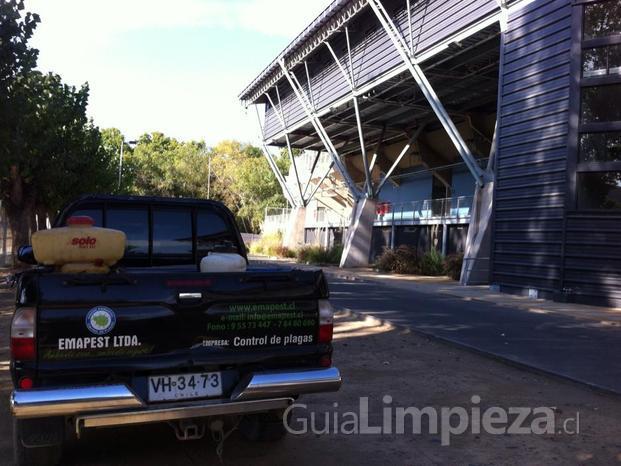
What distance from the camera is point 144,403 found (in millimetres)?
3773

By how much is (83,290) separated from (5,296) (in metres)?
12.8

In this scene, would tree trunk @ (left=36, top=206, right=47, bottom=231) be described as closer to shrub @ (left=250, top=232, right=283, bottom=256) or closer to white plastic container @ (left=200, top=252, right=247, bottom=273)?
shrub @ (left=250, top=232, right=283, bottom=256)

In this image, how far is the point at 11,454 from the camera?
4.57m

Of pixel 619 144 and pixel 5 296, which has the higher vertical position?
pixel 619 144

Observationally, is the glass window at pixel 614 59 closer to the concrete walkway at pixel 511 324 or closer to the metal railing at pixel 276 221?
the concrete walkway at pixel 511 324

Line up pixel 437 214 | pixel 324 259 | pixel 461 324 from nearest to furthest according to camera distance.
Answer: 1. pixel 461 324
2. pixel 437 214
3. pixel 324 259

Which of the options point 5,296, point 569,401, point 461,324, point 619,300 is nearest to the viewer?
point 569,401

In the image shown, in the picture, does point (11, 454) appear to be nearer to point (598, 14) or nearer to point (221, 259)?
point (221, 259)

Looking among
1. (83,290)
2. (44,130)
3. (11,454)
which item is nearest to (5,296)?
(44,130)

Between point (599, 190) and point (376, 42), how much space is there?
1525 cm

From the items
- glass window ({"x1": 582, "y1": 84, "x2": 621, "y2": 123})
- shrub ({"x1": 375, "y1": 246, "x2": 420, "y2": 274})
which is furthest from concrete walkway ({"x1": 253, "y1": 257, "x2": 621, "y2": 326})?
glass window ({"x1": 582, "y1": 84, "x2": 621, "y2": 123})

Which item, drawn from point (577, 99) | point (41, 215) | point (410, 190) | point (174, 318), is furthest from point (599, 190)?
point (410, 190)

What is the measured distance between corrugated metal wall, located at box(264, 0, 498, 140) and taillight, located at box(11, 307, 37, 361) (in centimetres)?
2056

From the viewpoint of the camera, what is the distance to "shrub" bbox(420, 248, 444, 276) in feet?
92.1
